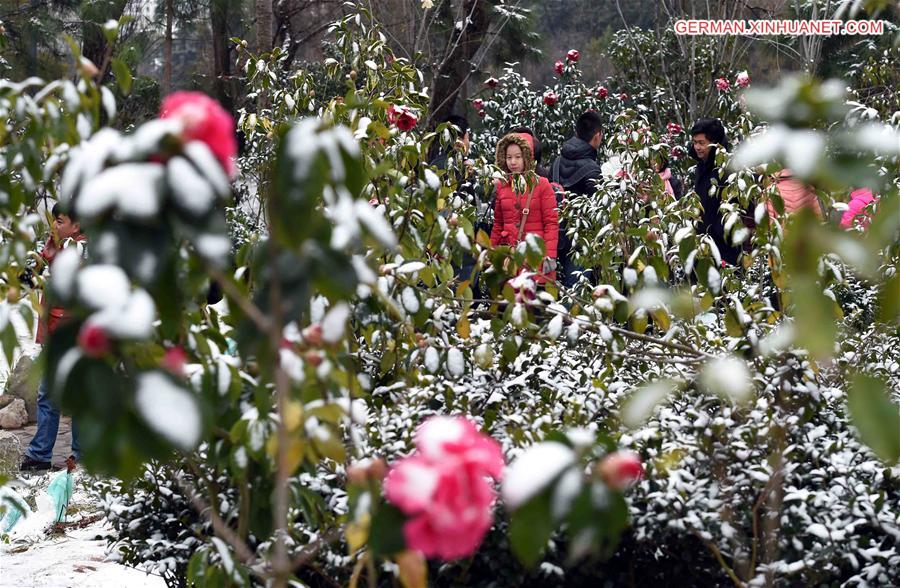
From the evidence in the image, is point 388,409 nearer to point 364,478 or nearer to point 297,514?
point 297,514

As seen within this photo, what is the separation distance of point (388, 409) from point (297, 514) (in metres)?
0.39

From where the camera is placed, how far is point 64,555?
3.88 metres

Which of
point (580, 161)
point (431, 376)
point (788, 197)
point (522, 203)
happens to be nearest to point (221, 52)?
point (580, 161)

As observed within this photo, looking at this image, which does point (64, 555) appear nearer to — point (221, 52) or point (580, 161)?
point (580, 161)

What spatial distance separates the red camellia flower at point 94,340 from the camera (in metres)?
0.96

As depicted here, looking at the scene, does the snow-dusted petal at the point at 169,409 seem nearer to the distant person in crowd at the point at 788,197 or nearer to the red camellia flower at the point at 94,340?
the red camellia flower at the point at 94,340

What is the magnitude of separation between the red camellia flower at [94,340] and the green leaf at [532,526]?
0.42 metres

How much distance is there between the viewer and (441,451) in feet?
3.07

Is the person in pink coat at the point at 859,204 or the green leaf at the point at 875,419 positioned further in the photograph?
the person in pink coat at the point at 859,204

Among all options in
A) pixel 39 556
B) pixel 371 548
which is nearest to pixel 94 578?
pixel 39 556

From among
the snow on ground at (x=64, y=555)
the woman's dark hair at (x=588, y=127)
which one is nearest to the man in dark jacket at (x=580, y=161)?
the woman's dark hair at (x=588, y=127)

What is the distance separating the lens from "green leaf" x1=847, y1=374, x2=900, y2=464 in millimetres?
1016

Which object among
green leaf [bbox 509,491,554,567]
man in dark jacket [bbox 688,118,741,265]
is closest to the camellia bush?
green leaf [bbox 509,491,554,567]

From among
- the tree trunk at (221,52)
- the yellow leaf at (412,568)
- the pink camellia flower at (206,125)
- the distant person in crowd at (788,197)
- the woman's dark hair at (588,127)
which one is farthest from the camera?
the tree trunk at (221,52)
